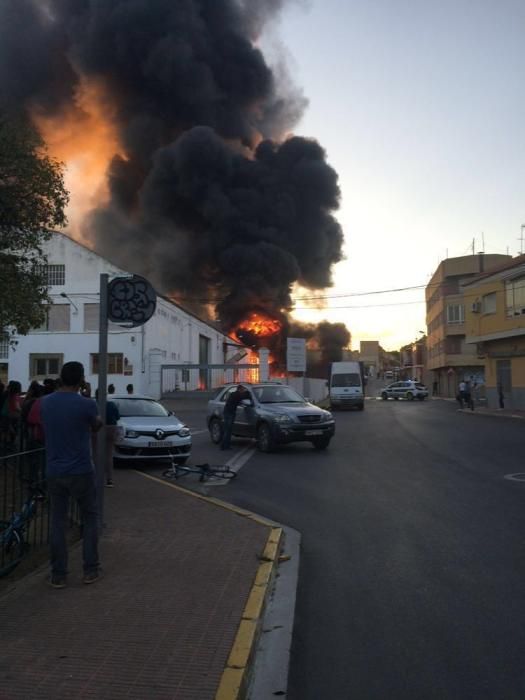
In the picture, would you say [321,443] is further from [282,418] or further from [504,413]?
[504,413]

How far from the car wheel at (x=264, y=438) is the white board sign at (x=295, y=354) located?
66.6 ft

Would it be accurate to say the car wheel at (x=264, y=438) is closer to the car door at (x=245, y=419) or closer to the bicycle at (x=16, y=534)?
the car door at (x=245, y=419)

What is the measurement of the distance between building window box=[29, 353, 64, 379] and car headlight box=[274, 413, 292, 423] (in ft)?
83.0

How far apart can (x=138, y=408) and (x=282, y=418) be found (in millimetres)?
3061

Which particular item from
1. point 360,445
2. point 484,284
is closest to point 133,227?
point 484,284

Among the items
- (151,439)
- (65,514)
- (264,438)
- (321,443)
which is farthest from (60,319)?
(65,514)

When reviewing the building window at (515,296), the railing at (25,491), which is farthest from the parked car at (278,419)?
the building window at (515,296)

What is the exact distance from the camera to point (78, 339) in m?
35.4

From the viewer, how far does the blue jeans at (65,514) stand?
4480 millimetres

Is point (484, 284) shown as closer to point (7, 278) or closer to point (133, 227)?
point (7, 278)

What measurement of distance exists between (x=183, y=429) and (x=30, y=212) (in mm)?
4678

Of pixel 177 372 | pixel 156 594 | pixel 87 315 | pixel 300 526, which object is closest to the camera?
pixel 156 594

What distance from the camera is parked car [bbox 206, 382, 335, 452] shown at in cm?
1305

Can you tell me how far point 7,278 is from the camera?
9008 mm
